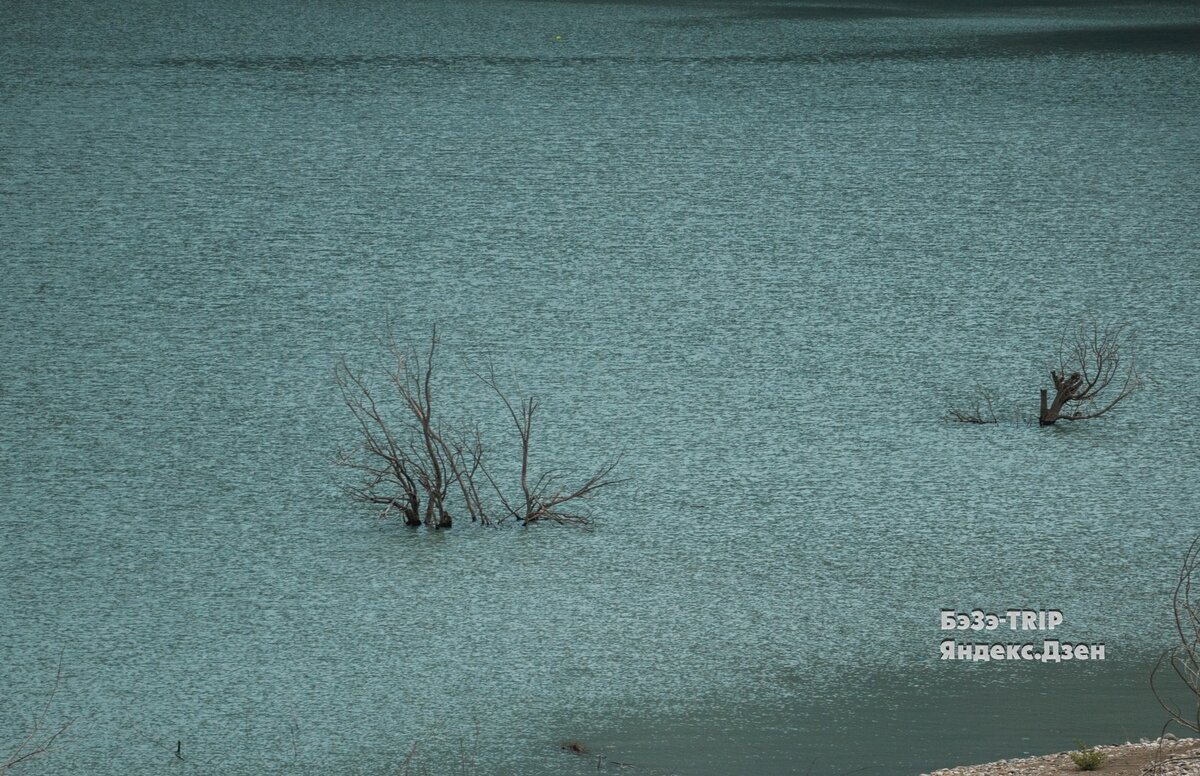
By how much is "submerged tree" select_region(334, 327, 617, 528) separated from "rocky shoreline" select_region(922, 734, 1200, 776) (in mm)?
2777

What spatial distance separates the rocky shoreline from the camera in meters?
4.04

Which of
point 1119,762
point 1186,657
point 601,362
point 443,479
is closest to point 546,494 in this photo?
point 443,479

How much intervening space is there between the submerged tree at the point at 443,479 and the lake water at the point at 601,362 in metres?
0.14

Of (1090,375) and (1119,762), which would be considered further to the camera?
(1090,375)

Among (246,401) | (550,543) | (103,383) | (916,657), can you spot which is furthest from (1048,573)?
(103,383)

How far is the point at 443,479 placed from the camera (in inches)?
296

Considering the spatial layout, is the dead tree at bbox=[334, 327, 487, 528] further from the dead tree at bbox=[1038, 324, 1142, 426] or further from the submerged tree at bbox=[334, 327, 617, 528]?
the dead tree at bbox=[1038, 324, 1142, 426]

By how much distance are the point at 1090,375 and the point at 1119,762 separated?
4799 mm

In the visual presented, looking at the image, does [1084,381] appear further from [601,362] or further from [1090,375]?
[601,362]

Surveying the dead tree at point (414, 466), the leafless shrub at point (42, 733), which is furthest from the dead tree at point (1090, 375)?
the leafless shrub at point (42, 733)

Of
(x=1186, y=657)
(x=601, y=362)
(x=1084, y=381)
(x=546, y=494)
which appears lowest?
(x=1186, y=657)

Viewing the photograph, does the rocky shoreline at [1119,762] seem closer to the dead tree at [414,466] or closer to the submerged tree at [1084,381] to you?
the dead tree at [414,466]

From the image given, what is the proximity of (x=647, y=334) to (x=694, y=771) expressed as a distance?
16.5ft

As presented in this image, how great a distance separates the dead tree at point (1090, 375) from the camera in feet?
26.2
